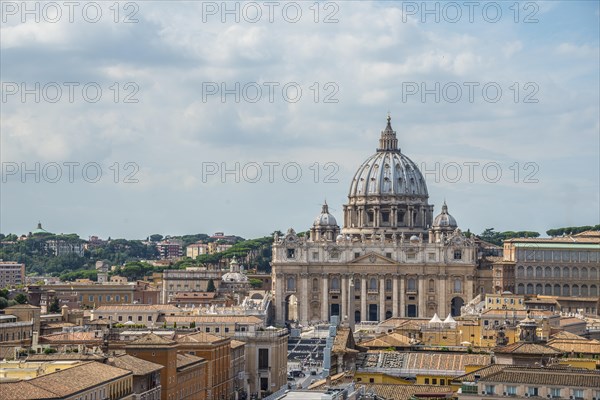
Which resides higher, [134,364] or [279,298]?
[279,298]

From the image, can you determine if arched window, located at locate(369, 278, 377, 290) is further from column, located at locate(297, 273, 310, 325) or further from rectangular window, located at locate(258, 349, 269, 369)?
rectangular window, located at locate(258, 349, 269, 369)

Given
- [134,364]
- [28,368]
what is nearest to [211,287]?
[134,364]

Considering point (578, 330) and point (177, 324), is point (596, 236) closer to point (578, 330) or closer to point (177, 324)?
point (578, 330)

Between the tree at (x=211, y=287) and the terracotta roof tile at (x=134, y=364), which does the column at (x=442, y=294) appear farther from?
the terracotta roof tile at (x=134, y=364)

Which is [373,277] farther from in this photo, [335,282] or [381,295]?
[335,282]

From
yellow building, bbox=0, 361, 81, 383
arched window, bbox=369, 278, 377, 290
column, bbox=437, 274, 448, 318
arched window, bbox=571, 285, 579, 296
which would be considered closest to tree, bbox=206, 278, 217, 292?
arched window, bbox=369, 278, 377, 290

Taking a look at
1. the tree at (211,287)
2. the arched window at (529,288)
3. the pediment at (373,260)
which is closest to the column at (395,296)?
the pediment at (373,260)

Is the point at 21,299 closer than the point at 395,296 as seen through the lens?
Yes
